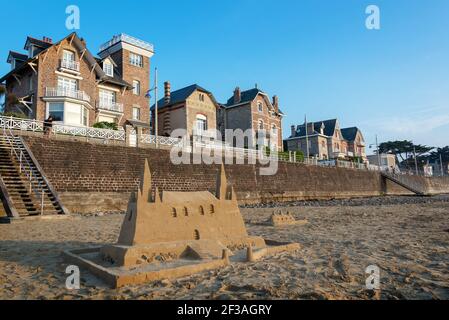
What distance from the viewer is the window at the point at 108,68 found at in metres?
34.3

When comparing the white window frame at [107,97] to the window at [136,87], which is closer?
the white window frame at [107,97]

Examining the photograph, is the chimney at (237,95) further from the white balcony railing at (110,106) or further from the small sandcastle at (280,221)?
the small sandcastle at (280,221)

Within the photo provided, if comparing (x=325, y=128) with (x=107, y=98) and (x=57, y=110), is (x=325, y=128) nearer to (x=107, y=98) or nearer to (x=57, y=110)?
(x=107, y=98)

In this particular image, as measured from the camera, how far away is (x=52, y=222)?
12633 millimetres

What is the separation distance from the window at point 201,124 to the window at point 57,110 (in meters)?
15.9

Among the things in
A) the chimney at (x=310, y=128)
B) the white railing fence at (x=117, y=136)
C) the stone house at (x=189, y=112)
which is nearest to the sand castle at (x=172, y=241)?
the white railing fence at (x=117, y=136)

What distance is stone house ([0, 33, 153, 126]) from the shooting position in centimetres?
2873

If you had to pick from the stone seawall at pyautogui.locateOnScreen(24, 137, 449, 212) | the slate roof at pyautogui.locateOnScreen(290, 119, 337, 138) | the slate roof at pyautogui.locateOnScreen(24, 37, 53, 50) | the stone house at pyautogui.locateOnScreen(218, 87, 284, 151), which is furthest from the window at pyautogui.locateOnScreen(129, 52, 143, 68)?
the slate roof at pyautogui.locateOnScreen(290, 119, 337, 138)

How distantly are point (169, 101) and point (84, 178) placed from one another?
24.2 meters

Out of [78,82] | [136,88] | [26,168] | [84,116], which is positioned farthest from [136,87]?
[26,168]

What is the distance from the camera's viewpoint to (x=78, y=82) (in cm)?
3122

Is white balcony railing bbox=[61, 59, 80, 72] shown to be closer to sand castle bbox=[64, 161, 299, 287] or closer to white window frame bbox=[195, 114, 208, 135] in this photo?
white window frame bbox=[195, 114, 208, 135]
